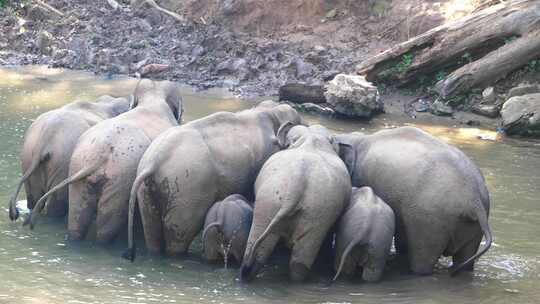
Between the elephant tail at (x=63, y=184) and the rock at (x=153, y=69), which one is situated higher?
the rock at (x=153, y=69)

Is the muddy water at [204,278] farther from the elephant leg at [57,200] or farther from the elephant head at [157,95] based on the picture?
the elephant head at [157,95]

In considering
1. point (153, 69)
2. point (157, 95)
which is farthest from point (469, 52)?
point (157, 95)

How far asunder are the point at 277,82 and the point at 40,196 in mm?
8307

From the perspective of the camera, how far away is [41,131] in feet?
26.9

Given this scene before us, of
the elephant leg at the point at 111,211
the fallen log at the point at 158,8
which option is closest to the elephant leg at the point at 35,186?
the elephant leg at the point at 111,211

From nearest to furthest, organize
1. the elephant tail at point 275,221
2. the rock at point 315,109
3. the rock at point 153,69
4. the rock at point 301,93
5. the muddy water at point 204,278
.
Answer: the muddy water at point 204,278 < the elephant tail at point 275,221 < the rock at point 315,109 < the rock at point 301,93 < the rock at point 153,69

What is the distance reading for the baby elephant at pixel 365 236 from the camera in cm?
690

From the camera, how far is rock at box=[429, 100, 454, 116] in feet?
46.5

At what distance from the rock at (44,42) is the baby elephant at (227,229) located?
41.6 ft

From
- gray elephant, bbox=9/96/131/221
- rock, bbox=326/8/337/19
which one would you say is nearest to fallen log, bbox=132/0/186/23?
rock, bbox=326/8/337/19

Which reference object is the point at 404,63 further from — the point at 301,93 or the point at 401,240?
the point at 401,240

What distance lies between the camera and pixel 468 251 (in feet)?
24.1

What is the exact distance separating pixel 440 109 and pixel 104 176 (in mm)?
7744

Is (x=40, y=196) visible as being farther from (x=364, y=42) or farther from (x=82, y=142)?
(x=364, y=42)
